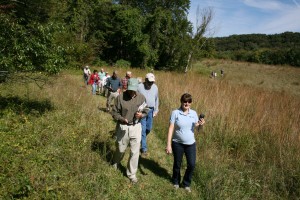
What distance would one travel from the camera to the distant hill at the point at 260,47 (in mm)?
53794

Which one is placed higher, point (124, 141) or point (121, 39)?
point (121, 39)

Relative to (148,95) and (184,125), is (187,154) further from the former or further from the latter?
(148,95)

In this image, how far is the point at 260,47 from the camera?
99.9 metres

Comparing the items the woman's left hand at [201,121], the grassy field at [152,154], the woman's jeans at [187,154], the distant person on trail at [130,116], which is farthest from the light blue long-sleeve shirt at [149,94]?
the woman's left hand at [201,121]

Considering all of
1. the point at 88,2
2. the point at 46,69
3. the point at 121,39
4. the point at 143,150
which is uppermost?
the point at 88,2

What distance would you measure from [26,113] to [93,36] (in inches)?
1036

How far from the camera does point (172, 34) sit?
31.5 metres

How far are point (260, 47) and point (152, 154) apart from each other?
105070mm

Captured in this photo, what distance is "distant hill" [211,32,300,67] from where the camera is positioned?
53.8 m

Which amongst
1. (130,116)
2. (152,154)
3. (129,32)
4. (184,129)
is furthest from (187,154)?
(129,32)

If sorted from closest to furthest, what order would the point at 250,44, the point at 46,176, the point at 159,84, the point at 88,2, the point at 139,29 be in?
the point at 46,176 → the point at 159,84 → the point at 139,29 → the point at 88,2 → the point at 250,44

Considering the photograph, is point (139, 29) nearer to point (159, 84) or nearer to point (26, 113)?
point (159, 84)

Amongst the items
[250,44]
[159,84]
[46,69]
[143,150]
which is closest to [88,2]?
[159,84]

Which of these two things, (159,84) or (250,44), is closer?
(159,84)
